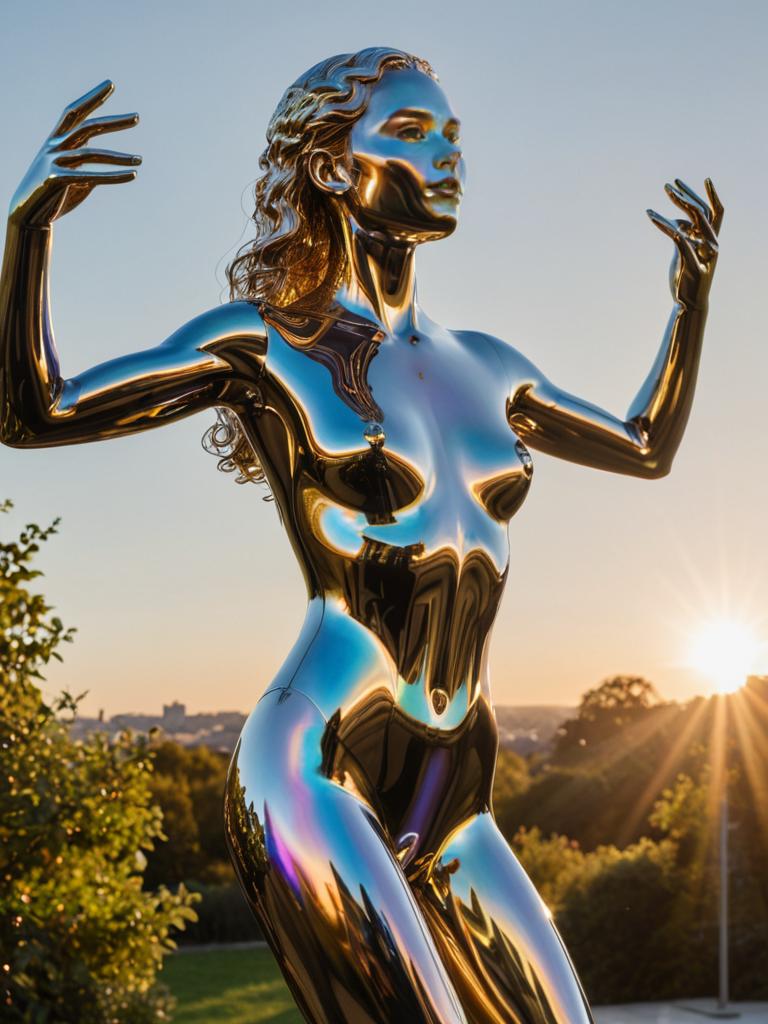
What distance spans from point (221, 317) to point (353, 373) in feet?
1.01

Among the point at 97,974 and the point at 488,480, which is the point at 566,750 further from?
the point at 488,480

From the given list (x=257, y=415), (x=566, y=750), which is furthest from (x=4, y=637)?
(x=566, y=750)

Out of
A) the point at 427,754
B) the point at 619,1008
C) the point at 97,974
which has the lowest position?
the point at 619,1008

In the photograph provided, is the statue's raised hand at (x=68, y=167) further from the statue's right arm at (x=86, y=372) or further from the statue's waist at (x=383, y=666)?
the statue's waist at (x=383, y=666)

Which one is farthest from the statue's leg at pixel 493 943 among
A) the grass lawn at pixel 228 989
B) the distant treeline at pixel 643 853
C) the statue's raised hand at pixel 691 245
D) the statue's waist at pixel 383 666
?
the grass lawn at pixel 228 989

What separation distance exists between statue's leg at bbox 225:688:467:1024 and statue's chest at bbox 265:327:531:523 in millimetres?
540

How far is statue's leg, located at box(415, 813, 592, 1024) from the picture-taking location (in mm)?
2996

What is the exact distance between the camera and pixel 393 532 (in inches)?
118

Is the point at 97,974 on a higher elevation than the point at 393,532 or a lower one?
lower

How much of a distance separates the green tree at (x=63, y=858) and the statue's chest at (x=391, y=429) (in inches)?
257

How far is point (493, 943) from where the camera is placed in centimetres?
301

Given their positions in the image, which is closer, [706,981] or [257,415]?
[257,415]

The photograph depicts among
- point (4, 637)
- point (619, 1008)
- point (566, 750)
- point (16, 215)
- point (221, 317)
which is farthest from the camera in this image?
point (566, 750)

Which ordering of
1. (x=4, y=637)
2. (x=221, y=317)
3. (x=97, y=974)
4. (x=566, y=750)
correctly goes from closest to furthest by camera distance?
(x=221, y=317) < (x=4, y=637) < (x=97, y=974) < (x=566, y=750)
